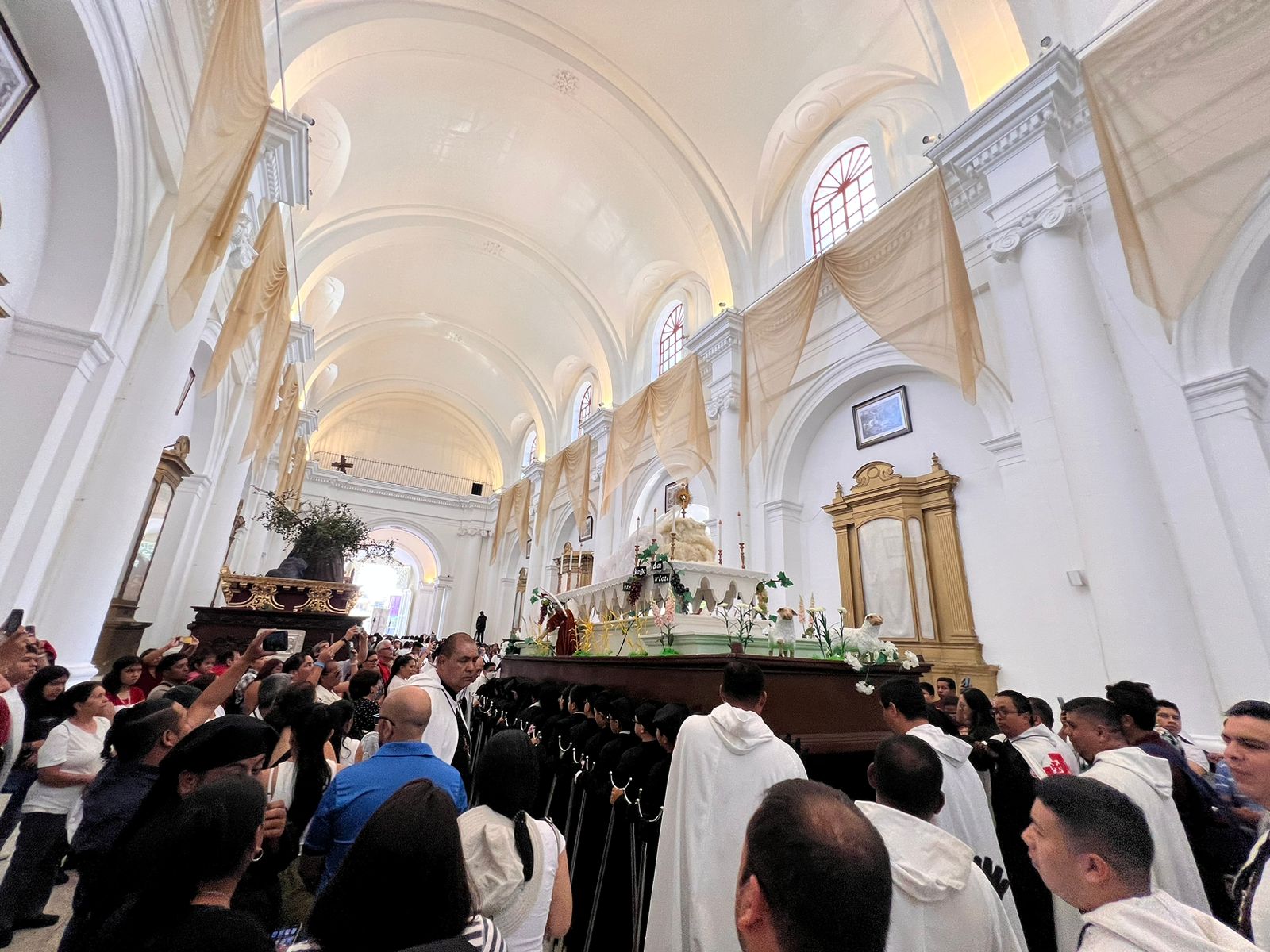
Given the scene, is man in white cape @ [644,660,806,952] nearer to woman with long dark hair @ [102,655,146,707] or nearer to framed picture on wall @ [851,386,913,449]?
woman with long dark hair @ [102,655,146,707]

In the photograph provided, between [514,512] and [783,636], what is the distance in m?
14.6

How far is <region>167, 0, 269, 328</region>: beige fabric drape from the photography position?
382 centimetres

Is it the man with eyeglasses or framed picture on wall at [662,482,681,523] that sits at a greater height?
framed picture on wall at [662,482,681,523]

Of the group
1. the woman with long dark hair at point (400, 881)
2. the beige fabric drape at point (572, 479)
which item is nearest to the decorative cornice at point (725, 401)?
the beige fabric drape at point (572, 479)

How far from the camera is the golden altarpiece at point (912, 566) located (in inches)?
222

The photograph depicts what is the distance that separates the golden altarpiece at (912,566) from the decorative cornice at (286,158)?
25.0 feet

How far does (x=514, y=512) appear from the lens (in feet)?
57.2

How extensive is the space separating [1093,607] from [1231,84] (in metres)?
3.88

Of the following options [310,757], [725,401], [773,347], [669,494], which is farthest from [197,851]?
[669,494]

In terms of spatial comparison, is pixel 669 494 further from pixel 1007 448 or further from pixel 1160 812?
pixel 1160 812

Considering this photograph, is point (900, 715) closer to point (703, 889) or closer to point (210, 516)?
point (703, 889)

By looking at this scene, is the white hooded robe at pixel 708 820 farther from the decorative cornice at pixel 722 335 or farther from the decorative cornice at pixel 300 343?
the decorative cornice at pixel 300 343

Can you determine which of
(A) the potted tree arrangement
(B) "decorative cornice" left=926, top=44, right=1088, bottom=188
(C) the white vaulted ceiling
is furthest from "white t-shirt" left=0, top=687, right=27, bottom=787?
(B) "decorative cornice" left=926, top=44, right=1088, bottom=188

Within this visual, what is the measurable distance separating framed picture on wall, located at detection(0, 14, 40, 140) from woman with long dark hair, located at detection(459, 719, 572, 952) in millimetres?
4675
